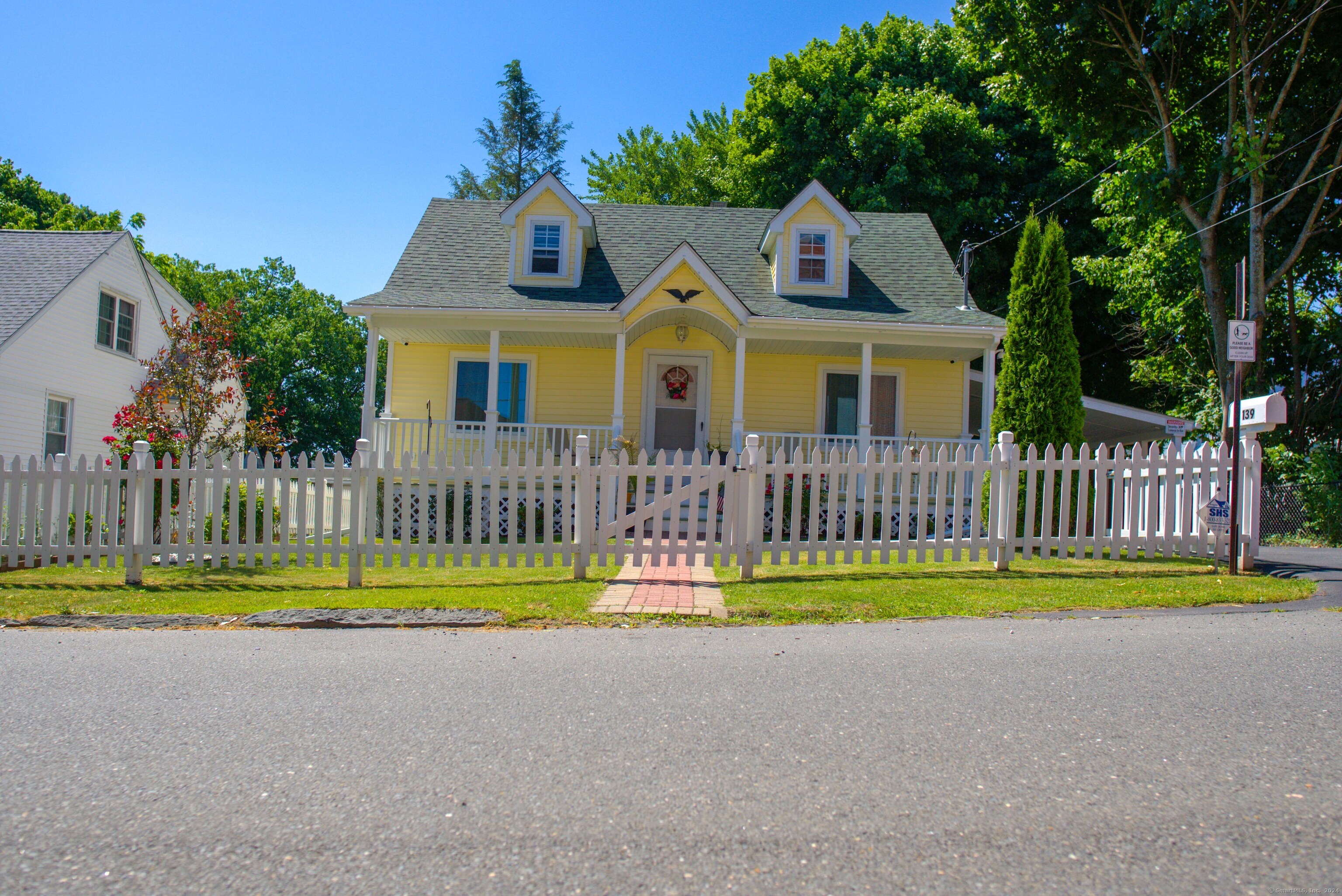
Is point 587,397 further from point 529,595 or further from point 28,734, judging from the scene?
point 28,734

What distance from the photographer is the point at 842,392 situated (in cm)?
1838

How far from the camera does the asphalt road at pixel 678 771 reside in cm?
273

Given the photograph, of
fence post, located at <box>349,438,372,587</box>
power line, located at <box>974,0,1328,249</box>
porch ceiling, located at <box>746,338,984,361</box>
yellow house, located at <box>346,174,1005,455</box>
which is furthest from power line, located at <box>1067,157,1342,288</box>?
fence post, located at <box>349,438,372,587</box>

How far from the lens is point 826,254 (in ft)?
58.8

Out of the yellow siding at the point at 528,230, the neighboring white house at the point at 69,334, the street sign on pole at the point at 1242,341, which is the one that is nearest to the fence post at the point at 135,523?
the yellow siding at the point at 528,230

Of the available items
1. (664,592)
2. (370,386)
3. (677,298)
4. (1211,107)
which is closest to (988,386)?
(677,298)

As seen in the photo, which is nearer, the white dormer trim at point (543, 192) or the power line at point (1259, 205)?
the power line at point (1259, 205)

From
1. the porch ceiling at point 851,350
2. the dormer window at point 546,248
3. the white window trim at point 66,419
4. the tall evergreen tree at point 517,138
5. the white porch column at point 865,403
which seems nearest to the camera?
the white porch column at point 865,403

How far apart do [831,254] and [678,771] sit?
15.6m

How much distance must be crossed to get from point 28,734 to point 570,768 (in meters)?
2.59

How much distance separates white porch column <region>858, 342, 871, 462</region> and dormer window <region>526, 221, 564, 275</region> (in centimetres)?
633

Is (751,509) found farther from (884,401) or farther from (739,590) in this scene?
(884,401)

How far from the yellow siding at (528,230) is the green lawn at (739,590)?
28.2 ft

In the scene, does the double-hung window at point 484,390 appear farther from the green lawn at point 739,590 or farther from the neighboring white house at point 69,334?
the green lawn at point 739,590
